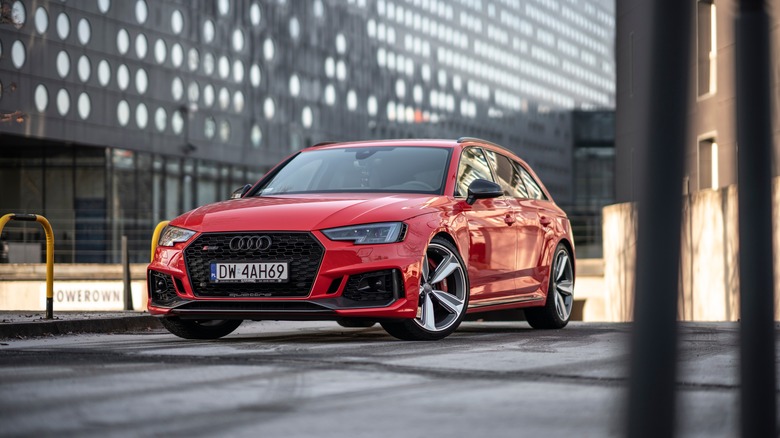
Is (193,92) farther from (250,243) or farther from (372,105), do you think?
(250,243)

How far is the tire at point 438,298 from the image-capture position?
8.42 metres

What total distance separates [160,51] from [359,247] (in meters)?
39.6

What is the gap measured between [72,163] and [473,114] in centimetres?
4018

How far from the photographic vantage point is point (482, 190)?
30.3ft

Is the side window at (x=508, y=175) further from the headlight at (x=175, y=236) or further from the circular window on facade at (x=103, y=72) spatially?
the circular window on facade at (x=103, y=72)

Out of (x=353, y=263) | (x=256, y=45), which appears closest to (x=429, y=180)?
(x=353, y=263)

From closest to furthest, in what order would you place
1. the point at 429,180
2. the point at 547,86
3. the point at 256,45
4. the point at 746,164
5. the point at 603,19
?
the point at 746,164, the point at 429,180, the point at 256,45, the point at 547,86, the point at 603,19

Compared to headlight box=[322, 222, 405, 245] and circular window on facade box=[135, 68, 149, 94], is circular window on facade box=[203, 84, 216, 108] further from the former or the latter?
headlight box=[322, 222, 405, 245]

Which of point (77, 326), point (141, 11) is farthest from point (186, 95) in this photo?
point (77, 326)

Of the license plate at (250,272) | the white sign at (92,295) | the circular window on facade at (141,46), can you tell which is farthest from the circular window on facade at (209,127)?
the license plate at (250,272)

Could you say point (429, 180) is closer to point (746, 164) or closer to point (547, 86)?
point (746, 164)

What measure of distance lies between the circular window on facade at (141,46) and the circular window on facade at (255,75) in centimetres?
751

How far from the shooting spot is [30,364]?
638 centimetres

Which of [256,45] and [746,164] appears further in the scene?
[256,45]
